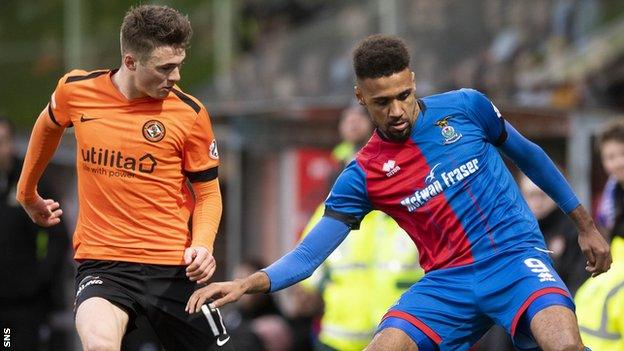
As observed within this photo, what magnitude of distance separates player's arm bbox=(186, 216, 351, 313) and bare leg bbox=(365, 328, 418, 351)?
1.56 feet

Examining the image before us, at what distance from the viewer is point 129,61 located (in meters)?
7.01

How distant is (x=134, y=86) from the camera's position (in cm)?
702

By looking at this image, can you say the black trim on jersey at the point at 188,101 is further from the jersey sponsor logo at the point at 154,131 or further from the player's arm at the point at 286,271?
the player's arm at the point at 286,271

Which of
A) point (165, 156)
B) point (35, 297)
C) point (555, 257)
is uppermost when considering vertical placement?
point (165, 156)

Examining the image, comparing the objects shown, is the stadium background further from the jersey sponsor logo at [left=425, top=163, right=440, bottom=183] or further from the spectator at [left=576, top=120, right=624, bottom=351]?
the jersey sponsor logo at [left=425, top=163, right=440, bottom=183]

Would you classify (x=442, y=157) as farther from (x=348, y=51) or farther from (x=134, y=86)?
(x=348, y=51)

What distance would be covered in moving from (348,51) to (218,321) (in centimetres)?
575

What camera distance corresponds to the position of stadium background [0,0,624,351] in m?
11.8

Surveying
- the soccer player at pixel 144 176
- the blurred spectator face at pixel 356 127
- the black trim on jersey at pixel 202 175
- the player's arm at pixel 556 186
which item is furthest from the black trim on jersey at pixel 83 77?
the blurred spectator face at pixel 356 127

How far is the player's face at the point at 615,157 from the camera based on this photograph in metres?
8.65

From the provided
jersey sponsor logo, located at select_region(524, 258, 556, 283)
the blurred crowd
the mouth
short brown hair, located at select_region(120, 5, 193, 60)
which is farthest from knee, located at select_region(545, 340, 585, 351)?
the blurred crowd

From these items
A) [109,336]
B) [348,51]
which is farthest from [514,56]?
[109,336]

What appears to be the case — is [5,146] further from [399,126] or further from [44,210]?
[399,126]

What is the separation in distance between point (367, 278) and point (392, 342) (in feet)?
9.59
